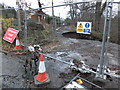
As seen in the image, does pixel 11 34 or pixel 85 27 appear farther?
pixel 11 34

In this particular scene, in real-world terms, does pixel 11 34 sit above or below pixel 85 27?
below

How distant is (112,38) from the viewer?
7203 mm

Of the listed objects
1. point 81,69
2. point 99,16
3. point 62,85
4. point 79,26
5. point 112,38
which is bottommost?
point 62,85

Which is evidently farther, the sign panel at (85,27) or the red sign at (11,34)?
the red sign at (11,34)

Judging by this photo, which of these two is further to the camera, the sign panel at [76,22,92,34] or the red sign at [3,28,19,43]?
the red sign at [3,28,19,43]

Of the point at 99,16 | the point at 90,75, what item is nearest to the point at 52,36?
the point at 99,16

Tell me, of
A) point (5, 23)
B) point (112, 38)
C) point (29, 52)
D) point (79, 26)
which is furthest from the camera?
point (112, 38)

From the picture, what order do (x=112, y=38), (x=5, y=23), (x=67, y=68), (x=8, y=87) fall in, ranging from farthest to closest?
(x=112, y=38) → (x=5, y=23) → (x=67, y=68) → (x=8, y=87)

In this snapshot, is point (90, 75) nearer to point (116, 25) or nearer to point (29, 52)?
point (29, 52)

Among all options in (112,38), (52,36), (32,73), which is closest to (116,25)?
(112,38)

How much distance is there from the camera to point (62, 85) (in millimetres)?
2434

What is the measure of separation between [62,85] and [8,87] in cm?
137

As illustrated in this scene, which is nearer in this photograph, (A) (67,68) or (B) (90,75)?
(B) (90,75)

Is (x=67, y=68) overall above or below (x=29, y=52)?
below
